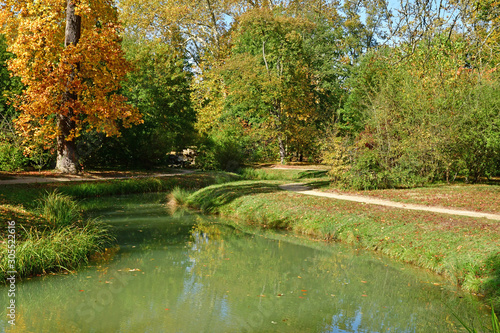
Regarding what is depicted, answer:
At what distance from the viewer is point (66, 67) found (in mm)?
17109

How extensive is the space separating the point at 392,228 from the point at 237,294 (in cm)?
478

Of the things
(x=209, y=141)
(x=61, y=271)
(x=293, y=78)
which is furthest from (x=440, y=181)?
(x=61, y=271)

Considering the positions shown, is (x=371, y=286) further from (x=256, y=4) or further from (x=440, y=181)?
(x=256, y=4)

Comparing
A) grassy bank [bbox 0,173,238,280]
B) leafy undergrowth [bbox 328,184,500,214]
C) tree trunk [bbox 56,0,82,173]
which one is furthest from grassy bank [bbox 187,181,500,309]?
→ tree trunk [bbox 56,0,82,173]

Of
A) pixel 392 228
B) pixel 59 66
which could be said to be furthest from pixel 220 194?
pixel 59 66

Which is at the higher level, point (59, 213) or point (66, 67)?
point (66, 67)

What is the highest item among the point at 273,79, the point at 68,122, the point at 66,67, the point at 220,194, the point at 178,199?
the point at 273,79

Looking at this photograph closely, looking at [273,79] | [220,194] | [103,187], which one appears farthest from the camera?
[273,79]

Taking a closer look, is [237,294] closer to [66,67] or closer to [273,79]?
[66,67]

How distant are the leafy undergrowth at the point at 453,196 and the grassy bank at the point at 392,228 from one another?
6.66ft

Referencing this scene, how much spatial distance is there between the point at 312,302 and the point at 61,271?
4.27 metres

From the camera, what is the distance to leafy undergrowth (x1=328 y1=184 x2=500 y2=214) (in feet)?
41.5

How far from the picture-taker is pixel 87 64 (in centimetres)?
1800

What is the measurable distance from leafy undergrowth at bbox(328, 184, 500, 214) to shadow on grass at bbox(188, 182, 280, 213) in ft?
10.2
